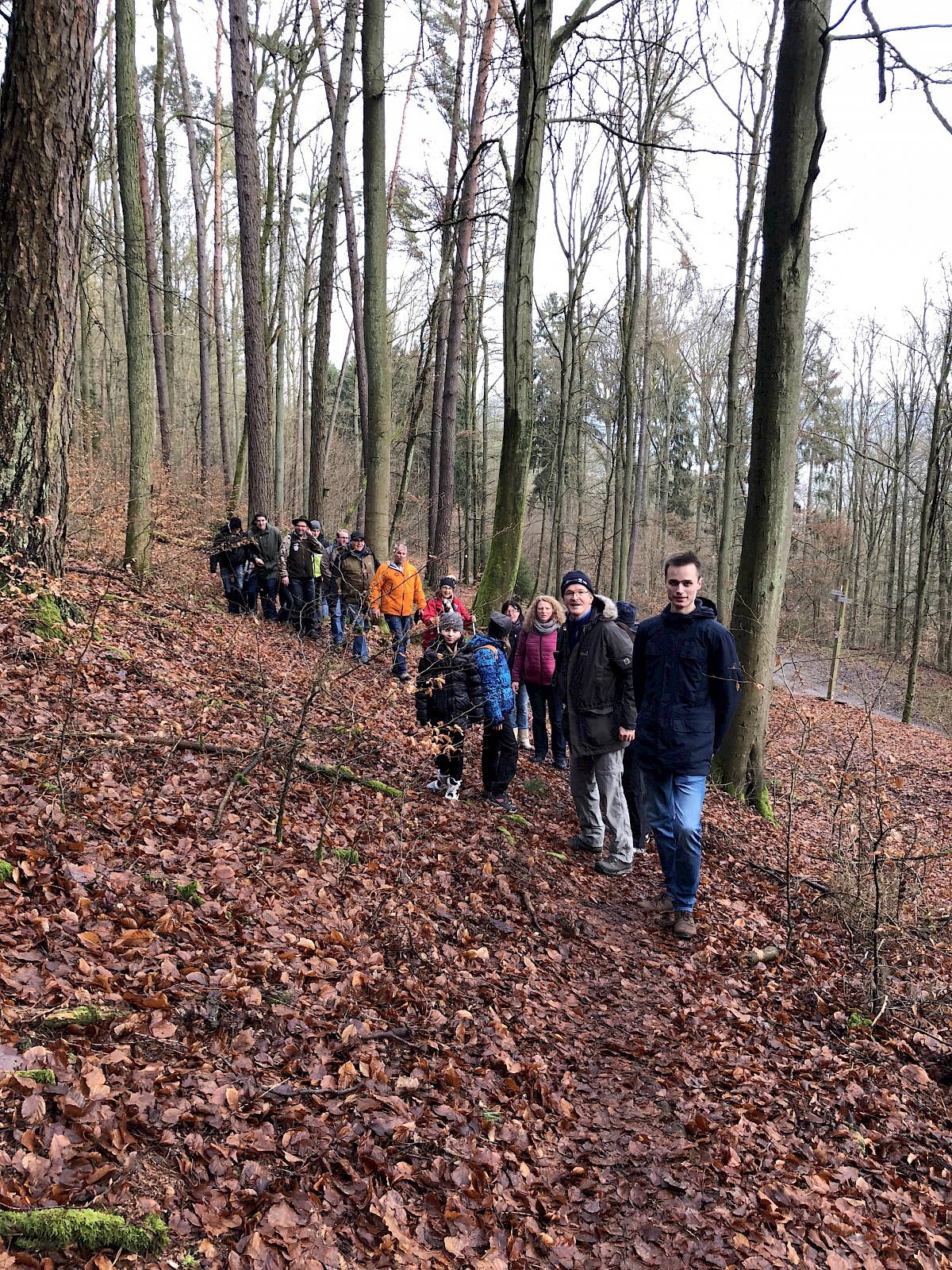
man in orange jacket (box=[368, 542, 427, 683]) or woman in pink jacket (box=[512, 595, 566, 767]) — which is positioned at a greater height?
man in orange jacket (box=[368, 542, 427, 683])

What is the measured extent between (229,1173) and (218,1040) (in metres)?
0.62

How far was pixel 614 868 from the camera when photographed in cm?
583

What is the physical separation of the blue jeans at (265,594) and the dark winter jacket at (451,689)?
20.9 feet

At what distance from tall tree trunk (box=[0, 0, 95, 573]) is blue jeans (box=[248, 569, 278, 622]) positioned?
579 centimetres

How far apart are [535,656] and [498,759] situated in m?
1.66

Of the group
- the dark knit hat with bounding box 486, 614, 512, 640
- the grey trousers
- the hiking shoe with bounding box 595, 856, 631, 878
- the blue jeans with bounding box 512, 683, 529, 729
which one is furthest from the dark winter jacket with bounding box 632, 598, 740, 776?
the blue jeans with bounding box 512, 683, 529, 729

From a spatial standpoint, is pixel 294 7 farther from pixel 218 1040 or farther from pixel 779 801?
pixel 218 1040

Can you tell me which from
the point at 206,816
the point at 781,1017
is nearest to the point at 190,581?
the point at 206,816

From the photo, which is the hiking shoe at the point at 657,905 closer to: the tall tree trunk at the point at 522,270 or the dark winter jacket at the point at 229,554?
the tall tree trunk at the point at 522,270

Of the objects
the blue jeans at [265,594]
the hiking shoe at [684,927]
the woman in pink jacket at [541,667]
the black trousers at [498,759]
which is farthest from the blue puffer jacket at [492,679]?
the blue jeans at [265,594]

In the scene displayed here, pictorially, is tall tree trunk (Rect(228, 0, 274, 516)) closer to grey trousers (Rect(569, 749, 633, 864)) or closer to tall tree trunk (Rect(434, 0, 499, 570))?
tall tree trunk (Rect(434, 0, 499, 570))

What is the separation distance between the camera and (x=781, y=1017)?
4160 millimetres

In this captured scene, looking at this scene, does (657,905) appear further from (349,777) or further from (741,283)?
(741,283)

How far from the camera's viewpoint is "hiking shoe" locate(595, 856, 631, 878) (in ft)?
19.1
